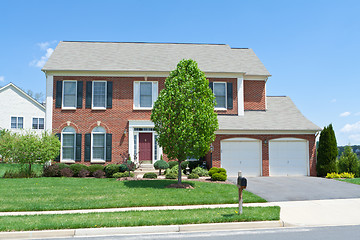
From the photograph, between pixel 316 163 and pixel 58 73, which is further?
pixel 58 73

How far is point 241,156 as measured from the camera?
1978 centimetres

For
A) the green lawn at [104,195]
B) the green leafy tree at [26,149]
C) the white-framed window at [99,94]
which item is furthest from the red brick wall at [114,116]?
the green lawn at [104,195]

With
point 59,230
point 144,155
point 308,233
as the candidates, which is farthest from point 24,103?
point 308,233

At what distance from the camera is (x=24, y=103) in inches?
1388

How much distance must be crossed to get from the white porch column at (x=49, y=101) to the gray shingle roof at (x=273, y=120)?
12.0 meters

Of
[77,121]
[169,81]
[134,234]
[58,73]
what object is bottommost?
[134,234]

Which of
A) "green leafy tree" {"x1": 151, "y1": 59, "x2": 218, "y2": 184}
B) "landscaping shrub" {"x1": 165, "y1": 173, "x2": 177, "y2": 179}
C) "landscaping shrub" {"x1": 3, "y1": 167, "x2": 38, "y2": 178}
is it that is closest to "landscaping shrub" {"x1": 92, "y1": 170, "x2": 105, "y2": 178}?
"landscaping shrub" {"x1": 3, "y1": 167, "x2": 38, "y2": 178}

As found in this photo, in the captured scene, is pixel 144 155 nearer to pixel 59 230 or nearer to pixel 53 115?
pixel 53 115

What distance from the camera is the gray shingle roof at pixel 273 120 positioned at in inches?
782

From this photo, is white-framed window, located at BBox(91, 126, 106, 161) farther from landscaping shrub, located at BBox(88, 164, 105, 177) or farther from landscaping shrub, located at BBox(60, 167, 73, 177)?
landscaping shrub, located at BBox(60, 167, 73, 177)

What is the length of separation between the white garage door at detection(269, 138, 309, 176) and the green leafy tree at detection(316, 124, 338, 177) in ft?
2.76

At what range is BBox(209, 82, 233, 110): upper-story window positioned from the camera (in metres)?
22.3

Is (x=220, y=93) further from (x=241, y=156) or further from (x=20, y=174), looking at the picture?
(x=20, y=174)

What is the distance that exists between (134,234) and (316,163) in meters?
16.1
